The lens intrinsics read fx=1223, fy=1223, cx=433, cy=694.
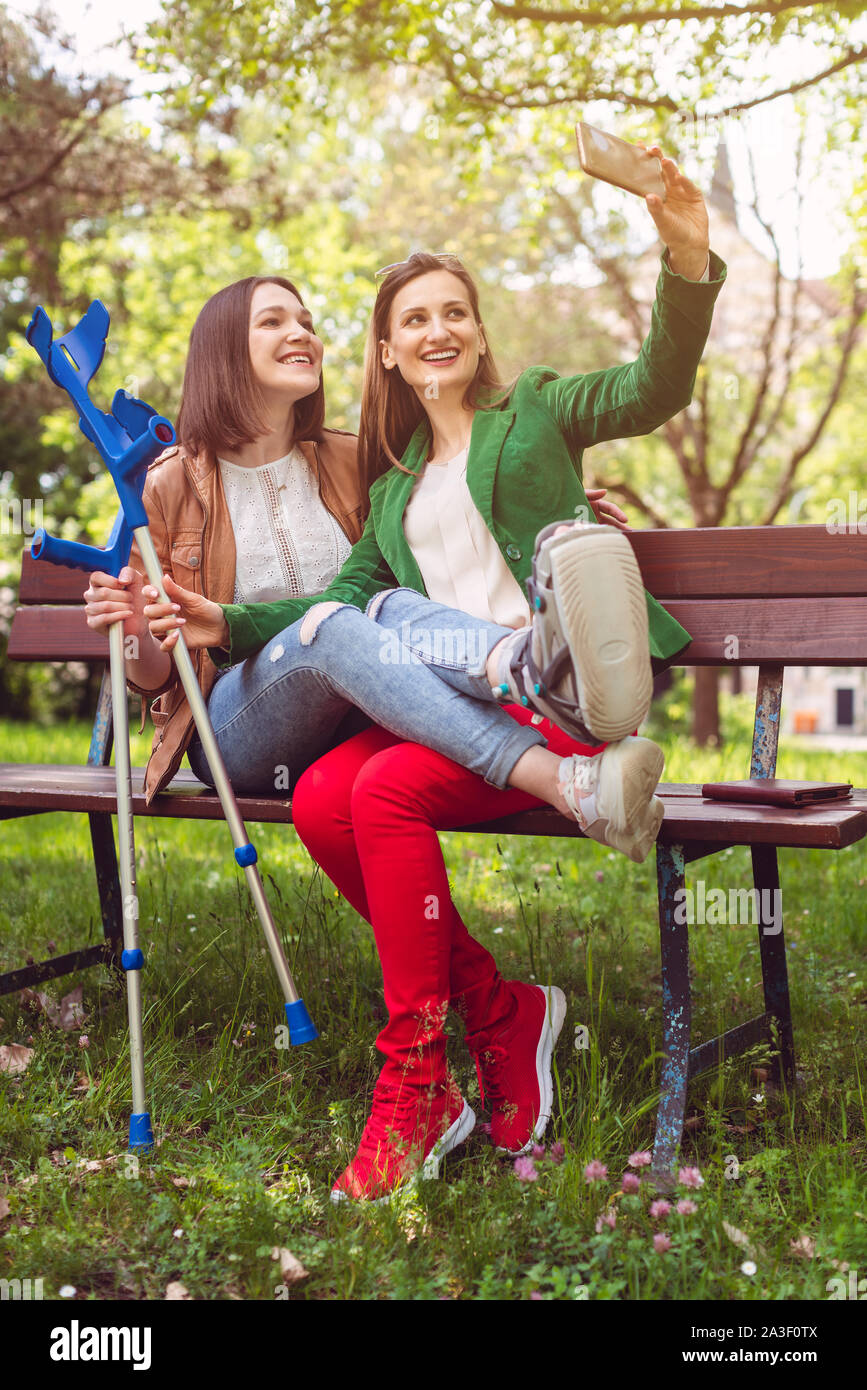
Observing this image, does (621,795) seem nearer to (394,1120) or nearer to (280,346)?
(394,1120)

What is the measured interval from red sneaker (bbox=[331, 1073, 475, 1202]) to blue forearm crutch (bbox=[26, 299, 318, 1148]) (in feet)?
0.67

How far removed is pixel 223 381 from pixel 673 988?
180 cm

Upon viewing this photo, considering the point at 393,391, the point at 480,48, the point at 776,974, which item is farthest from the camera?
the point at 480,48

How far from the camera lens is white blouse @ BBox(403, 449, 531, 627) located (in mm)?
2734

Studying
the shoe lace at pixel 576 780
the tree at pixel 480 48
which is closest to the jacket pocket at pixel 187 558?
the shoe lace at pixel 576 780

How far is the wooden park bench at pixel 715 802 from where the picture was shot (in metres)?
2.38

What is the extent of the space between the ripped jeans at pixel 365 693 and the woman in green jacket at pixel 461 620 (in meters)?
0.01

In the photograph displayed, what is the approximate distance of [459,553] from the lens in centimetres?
279

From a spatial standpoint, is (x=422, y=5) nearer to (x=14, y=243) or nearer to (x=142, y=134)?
Answer: (x=142, y=134)

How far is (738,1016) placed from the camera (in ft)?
10.2

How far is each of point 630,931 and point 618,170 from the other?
221 cm

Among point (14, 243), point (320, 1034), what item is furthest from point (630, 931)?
point (14, 243)

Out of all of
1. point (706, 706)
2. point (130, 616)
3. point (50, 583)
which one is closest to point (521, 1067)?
point (130, 616)

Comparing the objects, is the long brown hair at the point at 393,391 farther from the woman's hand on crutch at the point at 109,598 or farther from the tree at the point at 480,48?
the tree at the point at 480,48
